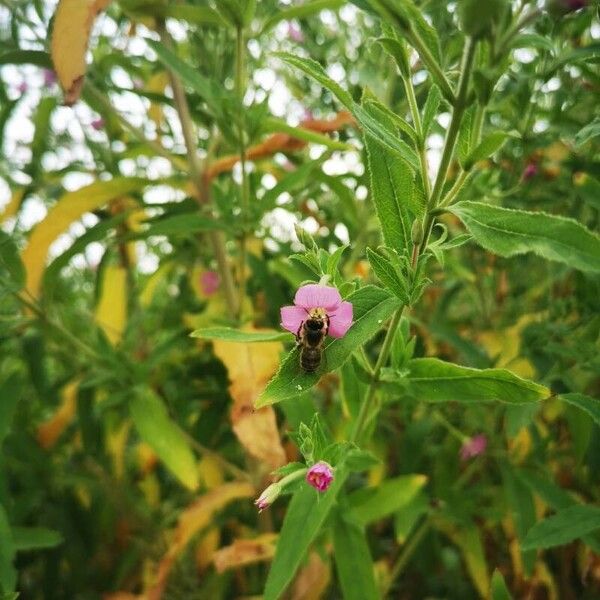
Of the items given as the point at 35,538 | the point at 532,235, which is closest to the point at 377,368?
the point at 532,235

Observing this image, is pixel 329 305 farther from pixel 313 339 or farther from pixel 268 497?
pixel 268 497

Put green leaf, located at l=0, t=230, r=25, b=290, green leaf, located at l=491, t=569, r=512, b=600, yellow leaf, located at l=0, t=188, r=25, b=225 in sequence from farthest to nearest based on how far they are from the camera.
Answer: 1. yellow leaf, located at l=0, t=188, r=25, b=225
2. green leaf, located at l=0, t=230, r=25, b=290
3. green leaf, located at l=491, t=569, r=512, b=600

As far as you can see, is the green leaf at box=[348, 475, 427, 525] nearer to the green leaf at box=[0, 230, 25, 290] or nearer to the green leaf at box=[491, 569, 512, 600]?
the green leaf at box=[491, 569, 512, 600]

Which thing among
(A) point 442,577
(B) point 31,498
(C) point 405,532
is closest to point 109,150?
(B) point 31,498

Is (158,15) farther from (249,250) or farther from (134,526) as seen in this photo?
(134,526)

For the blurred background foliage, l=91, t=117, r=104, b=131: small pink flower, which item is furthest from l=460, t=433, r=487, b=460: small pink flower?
l=91, t=117, r=104, b=131: small pink flower

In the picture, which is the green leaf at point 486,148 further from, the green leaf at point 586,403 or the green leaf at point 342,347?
the green leaf at point 586,403

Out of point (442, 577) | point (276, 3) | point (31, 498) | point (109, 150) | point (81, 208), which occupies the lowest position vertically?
point (442, 577)
